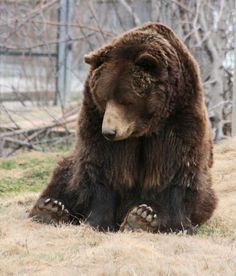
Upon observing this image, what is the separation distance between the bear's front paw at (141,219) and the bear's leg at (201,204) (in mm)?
434

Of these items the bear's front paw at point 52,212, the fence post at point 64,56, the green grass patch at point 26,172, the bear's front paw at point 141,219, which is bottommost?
the green grass patch at point 26,172

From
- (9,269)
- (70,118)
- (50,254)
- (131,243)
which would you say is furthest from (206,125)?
(70,118)

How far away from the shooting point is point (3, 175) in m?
8.89

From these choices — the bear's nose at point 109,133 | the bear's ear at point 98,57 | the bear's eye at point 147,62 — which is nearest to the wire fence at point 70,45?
the bear's ear at point 98,57

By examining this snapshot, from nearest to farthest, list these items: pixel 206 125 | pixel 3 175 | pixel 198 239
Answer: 1. pixel 198 239
2. pixel 206 125
3. pixel 3 175

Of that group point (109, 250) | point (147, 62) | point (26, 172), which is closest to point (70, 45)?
point (26, 172)

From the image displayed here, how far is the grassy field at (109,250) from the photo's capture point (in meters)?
4.11

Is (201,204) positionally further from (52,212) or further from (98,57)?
(98,57)

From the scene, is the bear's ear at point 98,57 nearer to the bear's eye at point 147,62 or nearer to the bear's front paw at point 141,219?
the bear's eye at point 147,62

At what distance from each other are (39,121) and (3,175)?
329cm

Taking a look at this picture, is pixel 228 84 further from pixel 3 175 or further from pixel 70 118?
pixel 3 175

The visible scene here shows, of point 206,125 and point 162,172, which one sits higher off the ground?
→ point 206,125

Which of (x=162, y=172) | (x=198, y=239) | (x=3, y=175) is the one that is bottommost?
(x=3, y=175)

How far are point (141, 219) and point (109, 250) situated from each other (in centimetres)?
69
